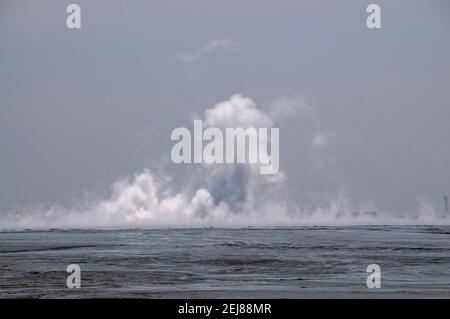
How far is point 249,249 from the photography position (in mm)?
58562

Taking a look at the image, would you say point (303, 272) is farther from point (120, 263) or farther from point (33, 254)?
point (33, 254)

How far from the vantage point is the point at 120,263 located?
45625mm

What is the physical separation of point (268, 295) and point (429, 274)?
11242 millimetres

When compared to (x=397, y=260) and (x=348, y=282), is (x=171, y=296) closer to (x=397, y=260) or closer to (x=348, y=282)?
(x=348, y=282)
